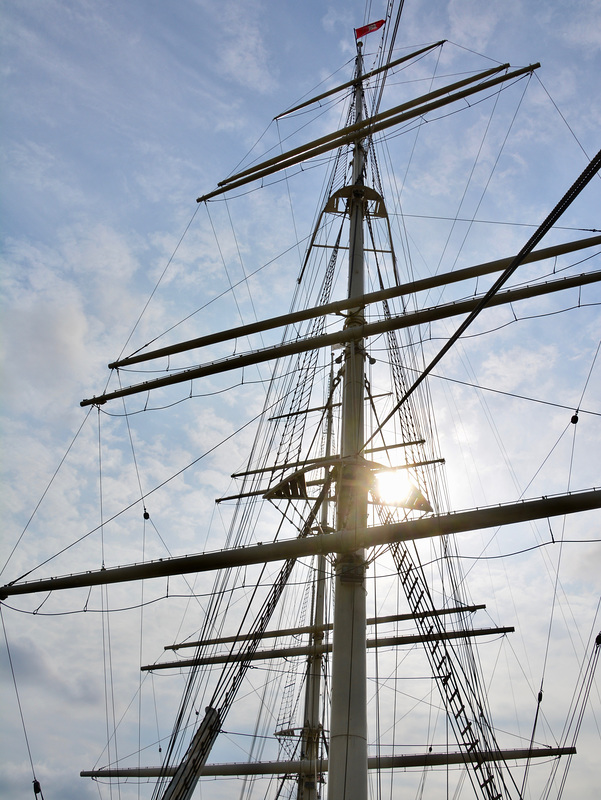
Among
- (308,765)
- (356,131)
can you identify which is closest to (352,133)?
(356,131)

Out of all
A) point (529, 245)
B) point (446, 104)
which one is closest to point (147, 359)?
point (446, 104)

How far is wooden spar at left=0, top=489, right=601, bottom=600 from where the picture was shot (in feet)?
28.6

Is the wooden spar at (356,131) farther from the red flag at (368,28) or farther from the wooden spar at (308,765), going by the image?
the wooden spar at (308,765)

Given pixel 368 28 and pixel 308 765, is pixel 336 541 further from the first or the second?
pixel 368 28

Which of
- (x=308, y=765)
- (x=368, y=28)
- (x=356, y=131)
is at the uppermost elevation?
(x=368, y=28)

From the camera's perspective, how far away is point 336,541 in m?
9.83

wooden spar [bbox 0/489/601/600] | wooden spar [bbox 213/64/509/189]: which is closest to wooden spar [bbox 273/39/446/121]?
wooden spar [bbox 213/64/509/189]

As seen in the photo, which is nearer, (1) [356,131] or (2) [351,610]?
(2) [351,610]

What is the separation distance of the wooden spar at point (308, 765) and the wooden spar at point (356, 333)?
12035 mm

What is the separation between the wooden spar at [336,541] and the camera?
873cm

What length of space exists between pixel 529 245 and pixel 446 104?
12839 mm

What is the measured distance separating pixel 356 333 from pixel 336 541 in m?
4.47

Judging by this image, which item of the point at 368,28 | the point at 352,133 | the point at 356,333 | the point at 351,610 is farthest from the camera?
the point at 368,28

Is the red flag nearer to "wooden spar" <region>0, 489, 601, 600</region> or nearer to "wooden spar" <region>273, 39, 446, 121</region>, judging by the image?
"wooden spar" <region>273, 39, 446, 121</region>
